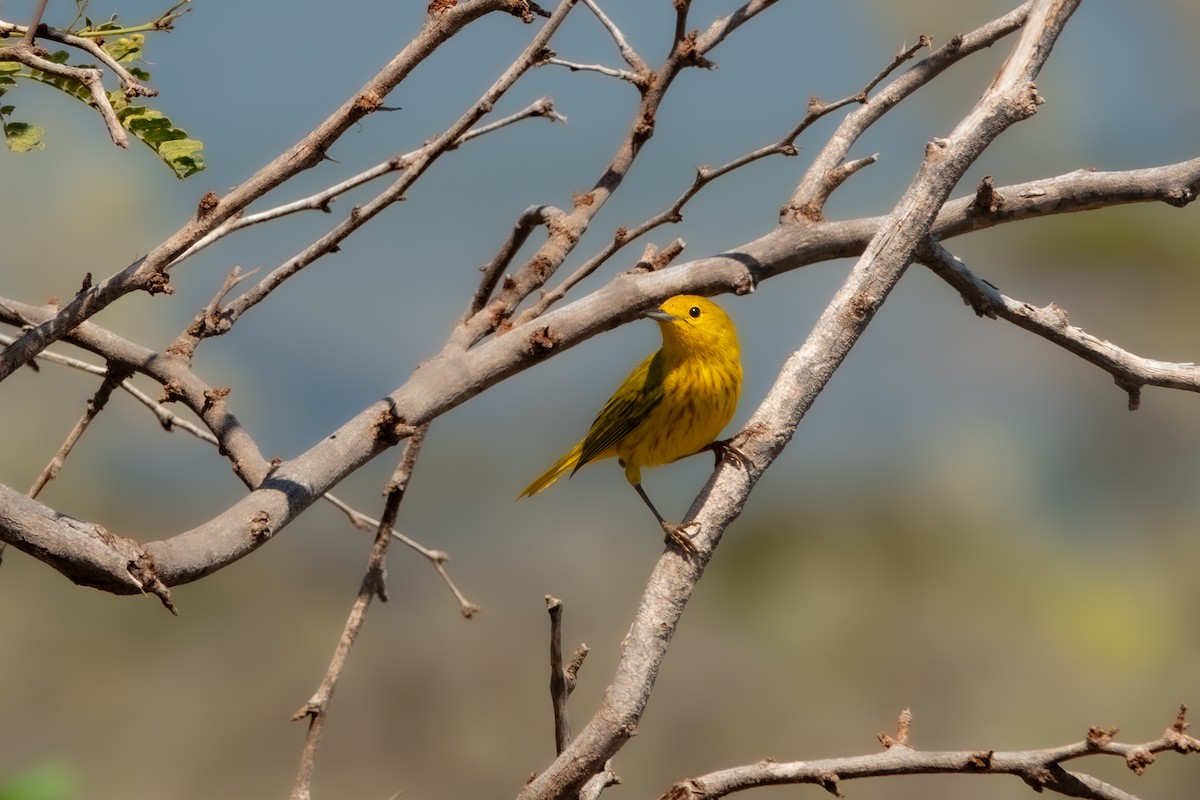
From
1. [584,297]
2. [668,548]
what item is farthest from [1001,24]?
[668,548]

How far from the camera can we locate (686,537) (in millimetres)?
2555

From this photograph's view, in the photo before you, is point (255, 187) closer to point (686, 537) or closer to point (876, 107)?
point (686, 537)

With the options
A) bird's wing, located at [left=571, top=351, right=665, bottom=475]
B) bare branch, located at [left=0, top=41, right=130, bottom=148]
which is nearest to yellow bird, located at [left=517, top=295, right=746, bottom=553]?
bird's wing, located at [left=571, top=351, right=665, bottom=475]

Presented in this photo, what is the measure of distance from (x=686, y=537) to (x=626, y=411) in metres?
2.92

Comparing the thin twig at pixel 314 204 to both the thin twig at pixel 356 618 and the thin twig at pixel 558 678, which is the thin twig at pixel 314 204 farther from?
the thin twig at pixel 558 678

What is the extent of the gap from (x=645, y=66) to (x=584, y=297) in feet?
3.53

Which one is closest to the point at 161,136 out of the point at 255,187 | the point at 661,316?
the point at 255,187

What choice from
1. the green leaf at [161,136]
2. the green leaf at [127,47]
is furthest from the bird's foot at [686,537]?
the green leaf at [127,47]

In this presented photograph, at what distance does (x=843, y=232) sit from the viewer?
3.62 m

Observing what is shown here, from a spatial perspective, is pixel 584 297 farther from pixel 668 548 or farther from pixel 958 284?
pixel 958 284

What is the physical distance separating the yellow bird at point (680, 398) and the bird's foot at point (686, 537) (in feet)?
7.85

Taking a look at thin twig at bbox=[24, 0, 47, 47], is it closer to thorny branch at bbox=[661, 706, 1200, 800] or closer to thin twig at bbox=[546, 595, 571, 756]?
thin twig at bbox=[546, 595, 571, 756]

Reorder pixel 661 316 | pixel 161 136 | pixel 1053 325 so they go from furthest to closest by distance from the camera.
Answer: pixel 661 316 → pixel 1053 325 → pixel 161 136

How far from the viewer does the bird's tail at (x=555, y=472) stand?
5.77 m
